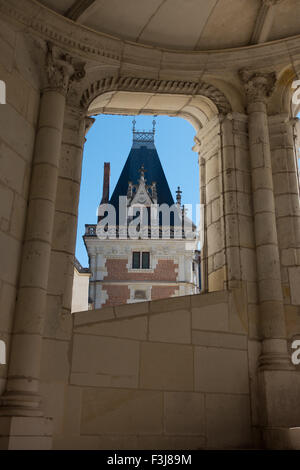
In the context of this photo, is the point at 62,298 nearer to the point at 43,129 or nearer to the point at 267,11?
the point at 43,129

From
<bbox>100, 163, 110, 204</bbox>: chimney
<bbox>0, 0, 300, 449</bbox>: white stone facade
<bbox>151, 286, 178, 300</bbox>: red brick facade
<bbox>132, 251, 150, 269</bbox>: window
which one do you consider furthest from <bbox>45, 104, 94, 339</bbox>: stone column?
<bbox>100, 163, 110, 204</bbox>: chimney

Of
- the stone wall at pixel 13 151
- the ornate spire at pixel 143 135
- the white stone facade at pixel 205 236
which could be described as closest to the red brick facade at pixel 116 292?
the ornate spire at pixel 143 135

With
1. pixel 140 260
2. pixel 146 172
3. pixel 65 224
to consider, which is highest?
pixel 146 172

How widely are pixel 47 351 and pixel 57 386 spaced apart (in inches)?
10.3

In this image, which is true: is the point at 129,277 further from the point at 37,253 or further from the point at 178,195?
the point at 37,253

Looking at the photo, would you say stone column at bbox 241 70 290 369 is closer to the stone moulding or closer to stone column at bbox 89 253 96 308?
the stone moulding

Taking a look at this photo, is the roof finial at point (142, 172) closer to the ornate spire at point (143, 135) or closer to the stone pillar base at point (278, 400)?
the ornate spire at point (143, 135)

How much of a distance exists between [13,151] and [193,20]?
2.30 metres

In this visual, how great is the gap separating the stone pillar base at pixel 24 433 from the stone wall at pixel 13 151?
1.04 feet

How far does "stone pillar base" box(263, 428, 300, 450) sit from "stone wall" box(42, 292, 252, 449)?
0.71 feet

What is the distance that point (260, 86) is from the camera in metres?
4.76

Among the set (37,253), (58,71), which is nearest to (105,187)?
(58,71)

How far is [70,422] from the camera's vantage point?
339 centimetres
